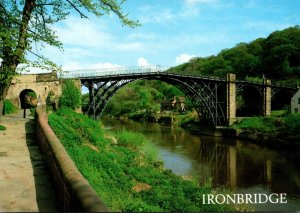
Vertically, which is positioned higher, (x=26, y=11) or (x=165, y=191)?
(x=26, y=11)

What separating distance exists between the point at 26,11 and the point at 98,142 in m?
7.46

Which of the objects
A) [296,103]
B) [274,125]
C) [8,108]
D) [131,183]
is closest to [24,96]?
[8,108]

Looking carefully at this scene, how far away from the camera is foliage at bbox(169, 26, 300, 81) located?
7156cm

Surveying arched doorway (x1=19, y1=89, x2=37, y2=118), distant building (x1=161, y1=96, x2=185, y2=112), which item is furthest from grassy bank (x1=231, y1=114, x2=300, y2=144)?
distant building (x1=161, y1=96, x2=185, y2=112)

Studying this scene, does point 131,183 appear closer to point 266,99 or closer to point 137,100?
point 266,99

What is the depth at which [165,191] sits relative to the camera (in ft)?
41.4

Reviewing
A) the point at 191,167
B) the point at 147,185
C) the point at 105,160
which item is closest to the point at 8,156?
the point at 105,160

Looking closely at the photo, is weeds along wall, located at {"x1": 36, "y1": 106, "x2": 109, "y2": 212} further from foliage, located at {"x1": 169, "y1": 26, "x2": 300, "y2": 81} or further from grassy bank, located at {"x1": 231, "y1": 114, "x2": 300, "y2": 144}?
foliage, located at {"x1": 169, "y1": 26, "x2": 300, "y2": 81}

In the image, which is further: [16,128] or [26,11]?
[16,128]

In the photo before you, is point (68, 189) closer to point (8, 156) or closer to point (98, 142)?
point (8, 156)

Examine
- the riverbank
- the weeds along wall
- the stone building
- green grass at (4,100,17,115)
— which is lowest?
the riverbank

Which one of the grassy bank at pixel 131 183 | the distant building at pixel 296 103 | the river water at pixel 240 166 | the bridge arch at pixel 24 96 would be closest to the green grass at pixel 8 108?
the bridge arch at pixel 24 96

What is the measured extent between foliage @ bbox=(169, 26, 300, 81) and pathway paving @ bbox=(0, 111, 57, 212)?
167 feet

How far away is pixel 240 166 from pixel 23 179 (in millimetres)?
A: 20913
